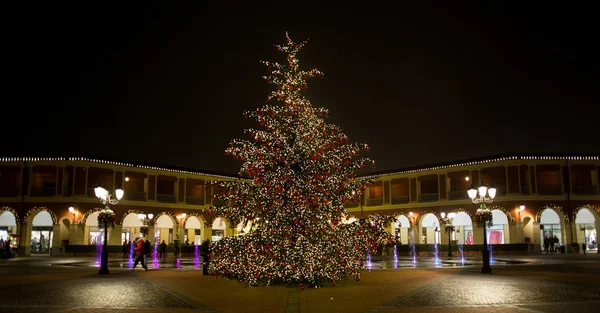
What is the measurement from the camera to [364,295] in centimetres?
1320

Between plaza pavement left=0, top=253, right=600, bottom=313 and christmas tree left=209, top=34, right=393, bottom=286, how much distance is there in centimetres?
68

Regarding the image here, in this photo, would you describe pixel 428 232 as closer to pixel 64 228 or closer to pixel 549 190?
pixel 549 190

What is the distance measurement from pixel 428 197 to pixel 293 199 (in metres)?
37.0

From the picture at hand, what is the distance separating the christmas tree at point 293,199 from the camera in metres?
15.2

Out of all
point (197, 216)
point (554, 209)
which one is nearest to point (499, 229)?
point (554, 209)

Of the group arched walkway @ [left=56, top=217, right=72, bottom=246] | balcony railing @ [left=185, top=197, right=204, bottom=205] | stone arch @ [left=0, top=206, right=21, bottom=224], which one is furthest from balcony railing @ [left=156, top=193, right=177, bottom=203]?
stone arch @ [left=0, top=206, right=21, bottom=224]

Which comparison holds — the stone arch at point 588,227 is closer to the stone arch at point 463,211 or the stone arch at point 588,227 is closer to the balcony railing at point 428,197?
the stone arch at point 463,211

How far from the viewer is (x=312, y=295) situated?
13281 millimetres

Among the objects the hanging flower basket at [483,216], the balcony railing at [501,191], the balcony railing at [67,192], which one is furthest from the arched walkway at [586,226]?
the balcony railing at [67,192]

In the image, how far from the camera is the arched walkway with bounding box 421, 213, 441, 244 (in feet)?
165

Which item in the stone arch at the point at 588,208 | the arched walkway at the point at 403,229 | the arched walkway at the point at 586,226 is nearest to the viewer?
the stone arch at the point at 588,208

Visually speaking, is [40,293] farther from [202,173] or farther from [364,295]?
[202,173]

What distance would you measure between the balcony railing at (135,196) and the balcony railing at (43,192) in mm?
5701

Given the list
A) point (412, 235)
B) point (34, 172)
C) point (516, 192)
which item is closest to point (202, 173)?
point (34, 172)
